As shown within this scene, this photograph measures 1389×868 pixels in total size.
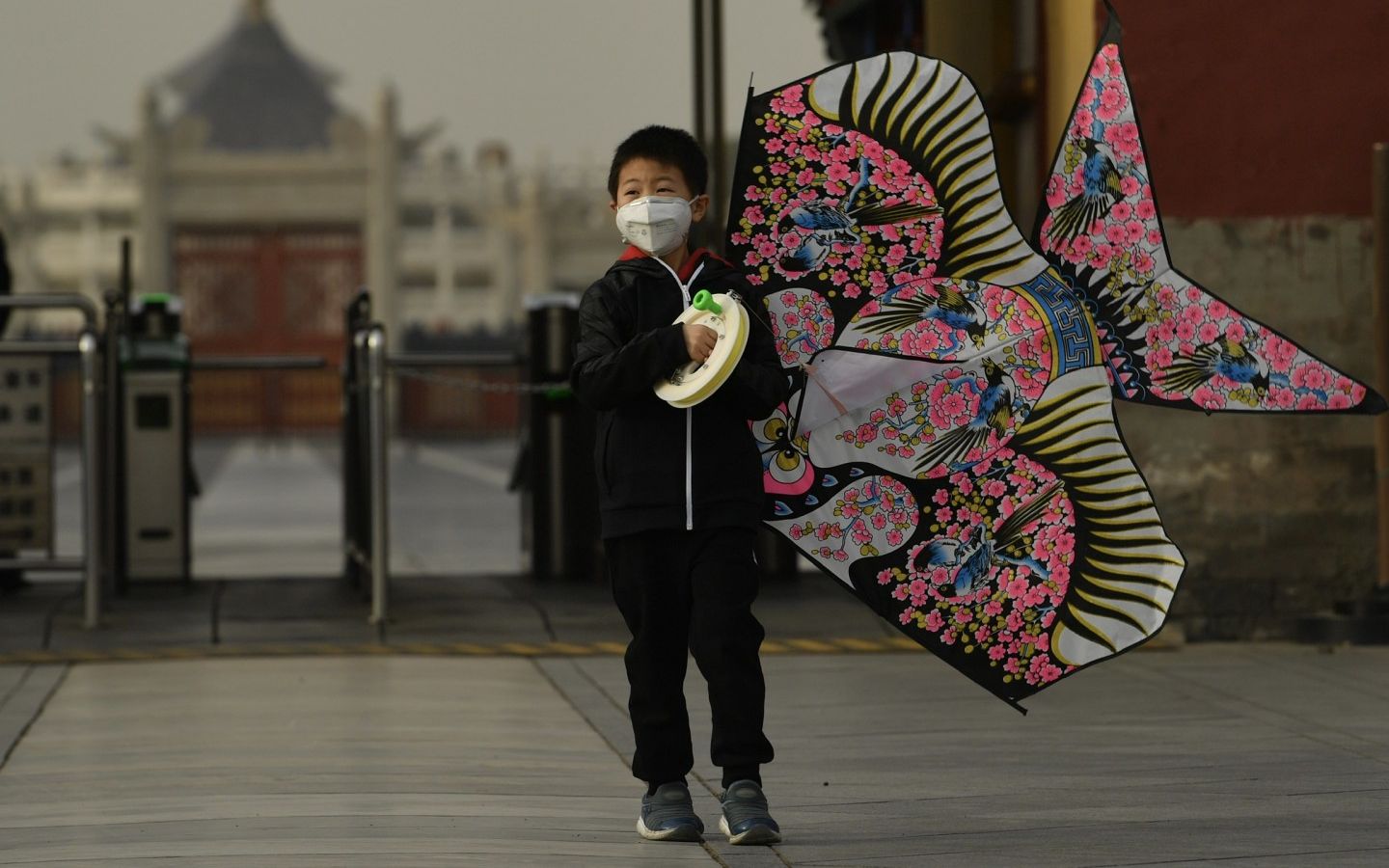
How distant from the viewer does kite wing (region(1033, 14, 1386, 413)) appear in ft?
17.9

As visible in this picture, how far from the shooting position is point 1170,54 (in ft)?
28.1

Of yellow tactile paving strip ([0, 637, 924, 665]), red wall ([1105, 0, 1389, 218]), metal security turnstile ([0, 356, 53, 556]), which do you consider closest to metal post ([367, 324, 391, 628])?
yellow tactile paving strip ([0, 637, 924, 665])

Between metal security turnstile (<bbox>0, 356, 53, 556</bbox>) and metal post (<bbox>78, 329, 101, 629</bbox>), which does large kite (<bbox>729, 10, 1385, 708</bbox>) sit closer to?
metal post (<bbox>78, 329, 101, 629</bbox>)

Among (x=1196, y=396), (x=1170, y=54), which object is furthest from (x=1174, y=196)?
(x=1196, y=396)

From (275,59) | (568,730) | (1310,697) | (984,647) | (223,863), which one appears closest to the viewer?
(223,863)

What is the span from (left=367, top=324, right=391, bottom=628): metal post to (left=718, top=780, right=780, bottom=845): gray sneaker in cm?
426

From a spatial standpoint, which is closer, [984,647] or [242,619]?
[984,647]

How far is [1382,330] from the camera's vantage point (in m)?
8.37

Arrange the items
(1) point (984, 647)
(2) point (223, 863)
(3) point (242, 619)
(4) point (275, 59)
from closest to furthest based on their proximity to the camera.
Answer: (2) point (223, 863) < (1) point (984, 647) < (3) point (242, 619) < (4) point (275, 59)

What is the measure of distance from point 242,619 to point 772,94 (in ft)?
15.9

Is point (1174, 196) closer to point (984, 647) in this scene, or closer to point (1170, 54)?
point (1170, 54)

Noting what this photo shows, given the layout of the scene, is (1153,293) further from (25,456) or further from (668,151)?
(25,456)

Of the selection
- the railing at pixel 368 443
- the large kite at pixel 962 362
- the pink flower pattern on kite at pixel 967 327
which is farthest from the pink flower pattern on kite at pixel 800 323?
the railing at pixel 368 443

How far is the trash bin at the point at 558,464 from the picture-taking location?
11.0 meters
